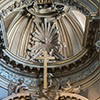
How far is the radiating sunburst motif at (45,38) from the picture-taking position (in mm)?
11203

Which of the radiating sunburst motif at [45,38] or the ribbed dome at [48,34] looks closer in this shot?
the ribbed dome at [48,34]

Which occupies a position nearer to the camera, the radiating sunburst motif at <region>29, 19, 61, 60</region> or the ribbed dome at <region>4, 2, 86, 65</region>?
the ribbed dome at <region>4, 2, 86, 65</region>

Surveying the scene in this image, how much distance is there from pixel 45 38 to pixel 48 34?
15 cm

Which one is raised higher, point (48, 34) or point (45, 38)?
point (48, 34)

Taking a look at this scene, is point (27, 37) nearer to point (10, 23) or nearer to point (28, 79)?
point (10, 23)

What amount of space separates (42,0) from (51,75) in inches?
94.2

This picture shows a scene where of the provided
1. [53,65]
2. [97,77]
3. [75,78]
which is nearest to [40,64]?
[53,65]

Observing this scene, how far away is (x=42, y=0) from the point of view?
35.9 ft

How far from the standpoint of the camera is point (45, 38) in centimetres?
1149

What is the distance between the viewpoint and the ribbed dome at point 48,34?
36.2ft

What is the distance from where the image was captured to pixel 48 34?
454 inches

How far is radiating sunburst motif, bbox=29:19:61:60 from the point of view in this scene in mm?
11203

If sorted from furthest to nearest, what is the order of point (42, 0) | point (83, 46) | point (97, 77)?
point (42, 0), point (83, 46), point (97, 77)

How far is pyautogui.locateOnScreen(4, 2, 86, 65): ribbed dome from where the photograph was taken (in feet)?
36.2
